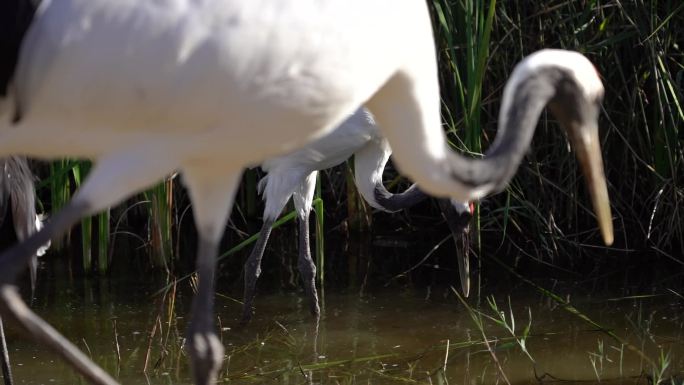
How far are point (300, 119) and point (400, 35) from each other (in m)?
0.39

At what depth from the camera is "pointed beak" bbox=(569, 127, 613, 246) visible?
3875 millimetres

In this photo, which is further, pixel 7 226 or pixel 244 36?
pixel 7 226

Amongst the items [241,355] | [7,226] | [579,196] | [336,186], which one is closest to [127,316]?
[241,355]

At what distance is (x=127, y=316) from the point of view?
5.88m

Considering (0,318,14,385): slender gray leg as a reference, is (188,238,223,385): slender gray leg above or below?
above

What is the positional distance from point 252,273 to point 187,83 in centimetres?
314

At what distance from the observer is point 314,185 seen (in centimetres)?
641

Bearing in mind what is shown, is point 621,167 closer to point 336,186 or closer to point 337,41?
point 336,186

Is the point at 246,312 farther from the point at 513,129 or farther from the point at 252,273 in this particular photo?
the point at 513,129

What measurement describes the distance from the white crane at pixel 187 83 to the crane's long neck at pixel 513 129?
0.21 meters

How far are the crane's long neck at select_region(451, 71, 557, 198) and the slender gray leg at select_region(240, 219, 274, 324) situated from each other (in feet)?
8.13

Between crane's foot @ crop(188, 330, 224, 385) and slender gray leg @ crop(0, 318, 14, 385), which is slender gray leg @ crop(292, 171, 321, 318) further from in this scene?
crane's foot @ crop(188, 330, 224, 385)

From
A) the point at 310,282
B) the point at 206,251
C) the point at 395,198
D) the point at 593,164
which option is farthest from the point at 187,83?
the point at 395,198

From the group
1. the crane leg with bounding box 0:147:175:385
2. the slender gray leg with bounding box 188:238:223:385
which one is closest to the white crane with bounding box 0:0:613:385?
the crane leg with bounding box 0:147:175:385
